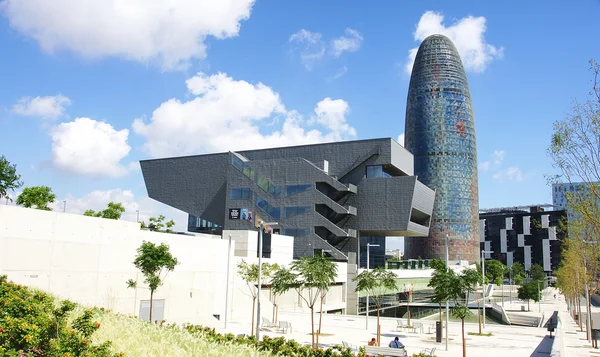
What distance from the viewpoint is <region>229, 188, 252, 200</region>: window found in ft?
251

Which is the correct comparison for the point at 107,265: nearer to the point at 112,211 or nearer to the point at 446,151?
the point at 112,211

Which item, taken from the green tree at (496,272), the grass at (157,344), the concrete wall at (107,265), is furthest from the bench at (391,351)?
the green tree at (496,272)

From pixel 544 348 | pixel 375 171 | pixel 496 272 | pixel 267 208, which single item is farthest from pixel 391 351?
pixel 496 272

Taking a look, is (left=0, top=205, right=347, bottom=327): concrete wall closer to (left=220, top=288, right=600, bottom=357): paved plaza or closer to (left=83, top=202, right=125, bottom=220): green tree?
(left=220, top=288, right=600, bottom=357): paved plaza

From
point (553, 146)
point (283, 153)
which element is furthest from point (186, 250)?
point (283, 153)

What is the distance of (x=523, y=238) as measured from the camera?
172 metres

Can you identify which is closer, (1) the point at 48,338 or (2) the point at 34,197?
(1) the point at 48,338

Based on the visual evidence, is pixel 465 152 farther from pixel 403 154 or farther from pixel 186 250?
pixel 186 250

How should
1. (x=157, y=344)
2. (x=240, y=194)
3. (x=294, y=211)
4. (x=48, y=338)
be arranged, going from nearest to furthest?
(x=48, y=338)
(x=157, y=344)
(x=294, y=211)
(x=240, y=194)

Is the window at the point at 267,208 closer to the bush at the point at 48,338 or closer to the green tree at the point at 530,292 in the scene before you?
the green tree at the point at 530,292

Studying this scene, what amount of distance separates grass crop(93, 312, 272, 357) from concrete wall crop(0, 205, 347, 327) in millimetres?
13772

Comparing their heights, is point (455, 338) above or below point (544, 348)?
below

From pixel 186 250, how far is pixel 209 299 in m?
4.94

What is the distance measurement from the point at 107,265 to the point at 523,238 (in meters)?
168
